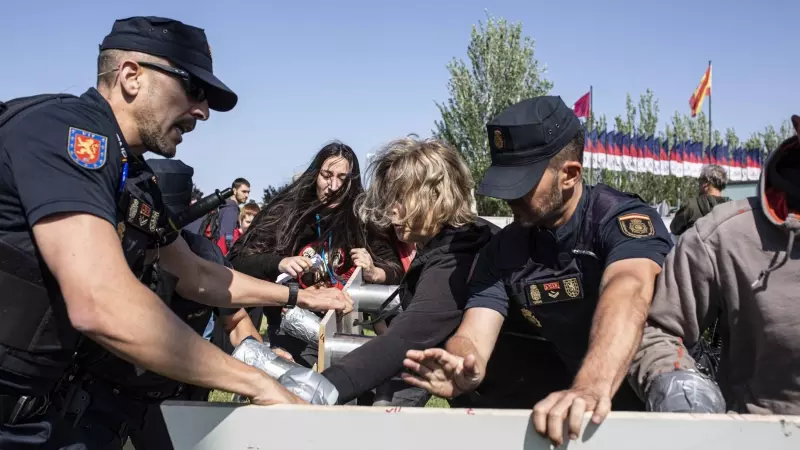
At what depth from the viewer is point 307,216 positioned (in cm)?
464

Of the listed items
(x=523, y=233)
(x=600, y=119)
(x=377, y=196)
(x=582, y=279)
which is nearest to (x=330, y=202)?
(x=377, y=196)

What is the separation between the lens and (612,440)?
1.68 meters

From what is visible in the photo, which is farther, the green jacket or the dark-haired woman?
the green jacket

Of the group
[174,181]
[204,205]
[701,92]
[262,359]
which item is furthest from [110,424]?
[701,92]

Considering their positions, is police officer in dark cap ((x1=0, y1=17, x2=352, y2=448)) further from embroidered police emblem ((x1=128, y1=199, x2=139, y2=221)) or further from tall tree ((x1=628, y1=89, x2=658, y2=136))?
tall tree ((x1=628, y1=89, x2=658, y2=136))

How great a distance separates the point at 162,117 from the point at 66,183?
0.54 meters

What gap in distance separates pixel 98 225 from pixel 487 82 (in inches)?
1180

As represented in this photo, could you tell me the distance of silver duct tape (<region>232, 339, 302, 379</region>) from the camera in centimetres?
263

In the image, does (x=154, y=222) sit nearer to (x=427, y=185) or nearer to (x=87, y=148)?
(x=87, y=148)

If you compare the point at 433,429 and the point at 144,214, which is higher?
the point at 144,214

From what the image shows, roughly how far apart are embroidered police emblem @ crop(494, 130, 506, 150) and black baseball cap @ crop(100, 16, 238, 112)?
1012 millimetres

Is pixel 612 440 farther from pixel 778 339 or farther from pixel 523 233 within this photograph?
pixel 523 233

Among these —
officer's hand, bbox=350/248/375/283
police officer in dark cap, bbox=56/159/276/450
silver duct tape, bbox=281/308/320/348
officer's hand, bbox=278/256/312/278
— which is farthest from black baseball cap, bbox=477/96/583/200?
officer's hand, bbox=278/256/312/278

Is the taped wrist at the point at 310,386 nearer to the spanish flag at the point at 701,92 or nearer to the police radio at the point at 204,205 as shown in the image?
the police radio at the point at 204,205
